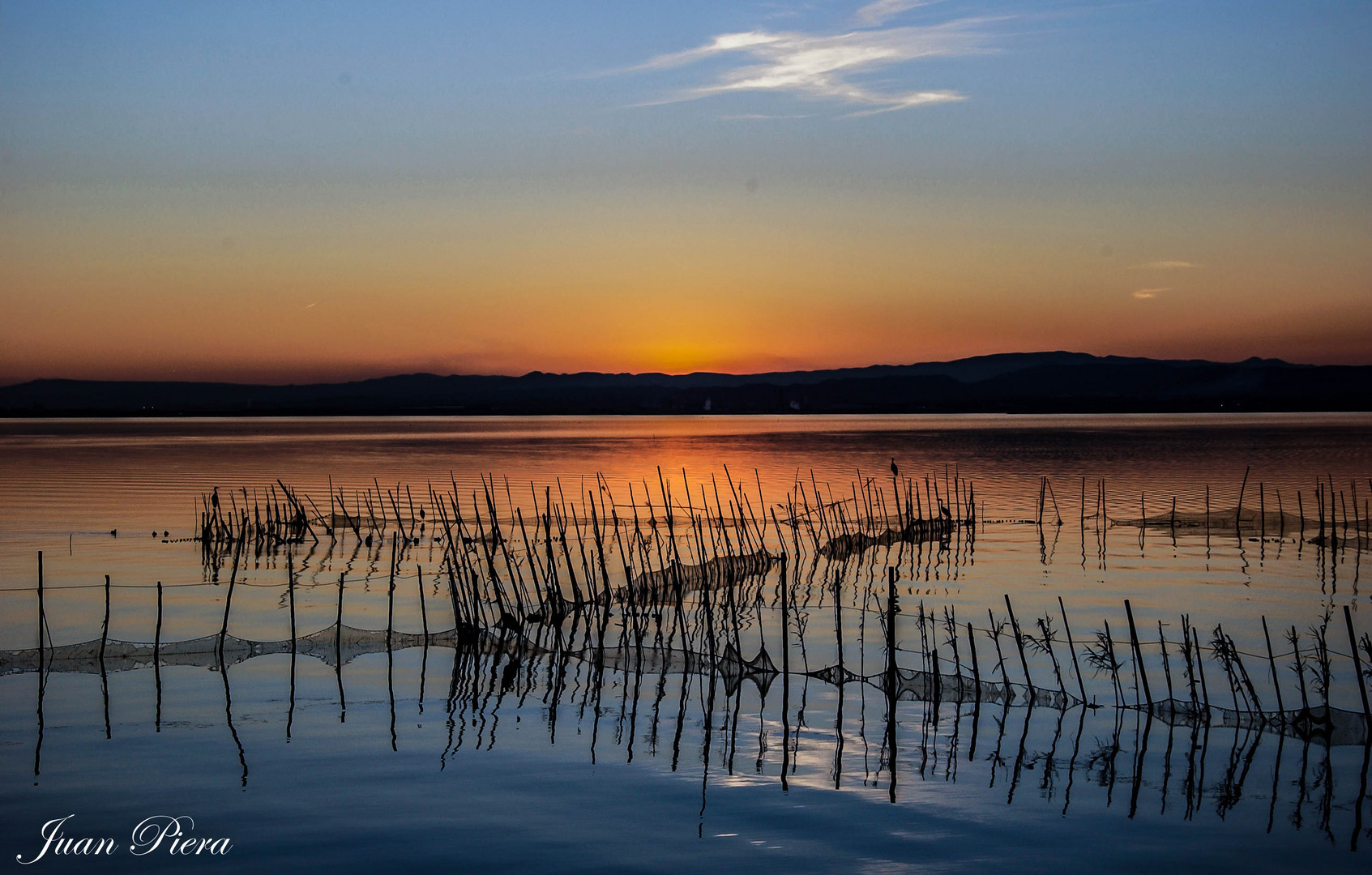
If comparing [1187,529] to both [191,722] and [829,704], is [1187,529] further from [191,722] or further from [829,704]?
[191,722]

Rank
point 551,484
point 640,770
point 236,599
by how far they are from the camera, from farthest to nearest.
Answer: point 551,484 < point 236,599 < point 640,770

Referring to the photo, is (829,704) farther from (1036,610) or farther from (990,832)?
(1036,610)

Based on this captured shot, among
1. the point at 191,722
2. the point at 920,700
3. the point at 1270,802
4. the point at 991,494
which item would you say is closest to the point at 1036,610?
the point at 920,700

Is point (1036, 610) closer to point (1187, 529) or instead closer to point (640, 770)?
point (640, 770)

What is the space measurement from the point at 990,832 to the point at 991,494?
117 ft

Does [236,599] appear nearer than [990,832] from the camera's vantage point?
No

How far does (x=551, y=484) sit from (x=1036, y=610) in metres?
30.8

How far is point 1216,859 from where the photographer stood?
26.2 feet

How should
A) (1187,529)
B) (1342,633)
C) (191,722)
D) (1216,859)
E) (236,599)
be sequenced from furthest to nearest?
(1187,529) → (236,599) → (1342,633) → (191,722) → (1216,859)

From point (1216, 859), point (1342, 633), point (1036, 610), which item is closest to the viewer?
point (1216, 859)

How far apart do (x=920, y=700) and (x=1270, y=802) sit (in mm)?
3573

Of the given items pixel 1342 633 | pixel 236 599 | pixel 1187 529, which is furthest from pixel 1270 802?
pixel 1187 529

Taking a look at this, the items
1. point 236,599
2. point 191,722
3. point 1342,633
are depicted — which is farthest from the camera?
point 236,599

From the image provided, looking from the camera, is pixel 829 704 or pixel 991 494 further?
pixel 991 494
